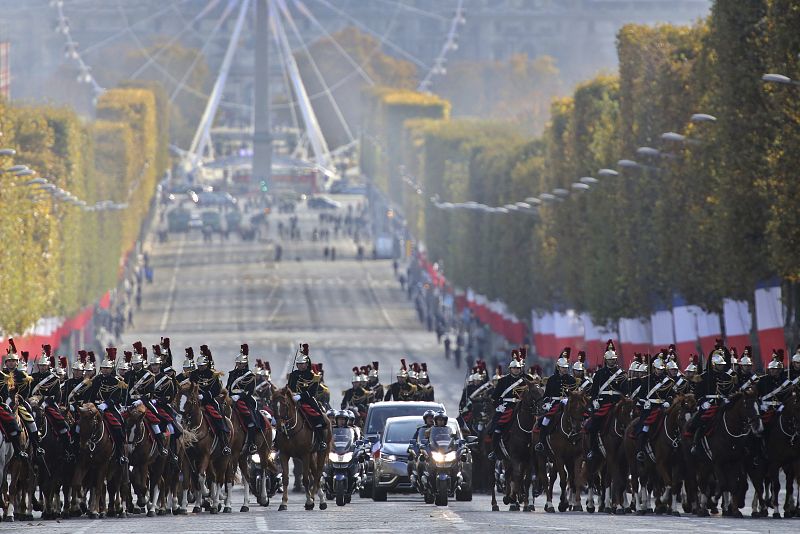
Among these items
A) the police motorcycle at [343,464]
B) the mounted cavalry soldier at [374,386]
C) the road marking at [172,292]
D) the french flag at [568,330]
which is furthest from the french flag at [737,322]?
the road marking at [172,292]

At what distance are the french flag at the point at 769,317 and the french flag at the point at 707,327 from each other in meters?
8.16

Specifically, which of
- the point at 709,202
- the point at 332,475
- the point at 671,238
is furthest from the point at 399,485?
the point at 671,238

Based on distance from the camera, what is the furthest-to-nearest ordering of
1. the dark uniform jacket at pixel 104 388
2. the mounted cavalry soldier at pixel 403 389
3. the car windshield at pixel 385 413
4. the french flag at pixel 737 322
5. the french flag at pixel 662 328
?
the french flag at pixel 662 328
the french flag at pixel 737 322
the mounted cavalry soldier at pixel 403 389
the car windshield at pixel 385 413
the dark uniform jacket at pixel 104 388

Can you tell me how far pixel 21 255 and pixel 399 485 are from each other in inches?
1753

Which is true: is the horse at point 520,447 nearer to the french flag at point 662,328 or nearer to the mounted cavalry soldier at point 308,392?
the mounted cavalry soldier at point 308,392

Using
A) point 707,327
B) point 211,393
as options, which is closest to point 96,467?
point 211,393

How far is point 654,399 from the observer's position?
158ft

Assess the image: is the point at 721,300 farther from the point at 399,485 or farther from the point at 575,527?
the point at 575,527

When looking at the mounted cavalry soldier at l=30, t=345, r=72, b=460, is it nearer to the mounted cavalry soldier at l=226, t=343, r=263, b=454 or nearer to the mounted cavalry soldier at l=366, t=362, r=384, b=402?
the mounted cavalry soldier at l=226, t=343, r=263, b=454

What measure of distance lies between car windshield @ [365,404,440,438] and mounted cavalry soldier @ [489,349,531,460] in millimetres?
7272

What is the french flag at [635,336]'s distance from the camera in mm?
92688

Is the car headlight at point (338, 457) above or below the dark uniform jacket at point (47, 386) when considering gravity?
below

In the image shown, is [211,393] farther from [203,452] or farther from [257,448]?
[257,448]

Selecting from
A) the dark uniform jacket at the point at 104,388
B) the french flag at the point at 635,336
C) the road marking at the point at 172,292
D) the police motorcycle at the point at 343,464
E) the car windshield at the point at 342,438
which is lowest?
the police motorcycle at the point at 343,464
